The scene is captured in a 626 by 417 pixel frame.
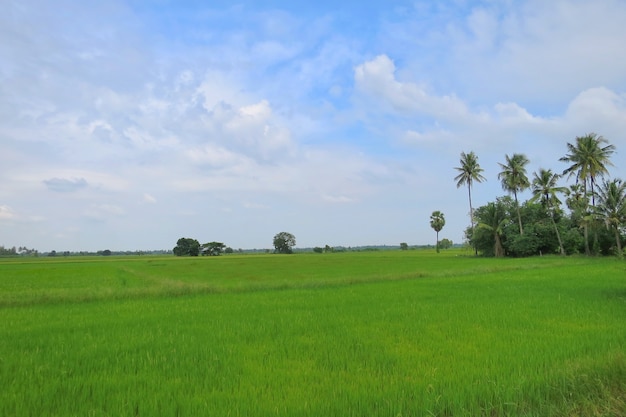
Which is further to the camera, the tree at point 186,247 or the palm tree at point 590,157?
the tree at point 186,247

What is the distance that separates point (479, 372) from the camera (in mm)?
5199

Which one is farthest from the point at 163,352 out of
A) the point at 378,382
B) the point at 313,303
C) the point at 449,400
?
the point at 313,303

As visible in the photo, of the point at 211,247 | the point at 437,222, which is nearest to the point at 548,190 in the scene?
the point at 437,222

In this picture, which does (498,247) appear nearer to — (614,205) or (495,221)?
(495,221)

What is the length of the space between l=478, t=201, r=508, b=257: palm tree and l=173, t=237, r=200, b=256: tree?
83.9m

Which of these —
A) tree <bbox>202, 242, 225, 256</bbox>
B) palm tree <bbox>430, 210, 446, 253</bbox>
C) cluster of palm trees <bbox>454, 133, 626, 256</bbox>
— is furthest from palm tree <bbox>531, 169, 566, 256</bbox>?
tree <bbox>202, 242, 225, 256</bbox>

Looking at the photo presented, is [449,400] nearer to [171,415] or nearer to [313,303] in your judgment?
[171,415]

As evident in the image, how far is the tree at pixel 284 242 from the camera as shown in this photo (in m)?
141

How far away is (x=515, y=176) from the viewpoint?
4912 centimetres

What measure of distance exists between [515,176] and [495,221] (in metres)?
6.55

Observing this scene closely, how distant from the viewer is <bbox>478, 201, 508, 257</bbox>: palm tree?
169 ft

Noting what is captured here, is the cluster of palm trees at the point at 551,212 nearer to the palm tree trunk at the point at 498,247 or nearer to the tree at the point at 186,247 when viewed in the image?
the palm tree trunk at the point at 498,247

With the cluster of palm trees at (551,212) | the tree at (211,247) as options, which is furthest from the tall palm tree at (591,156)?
the tree at (211,247)

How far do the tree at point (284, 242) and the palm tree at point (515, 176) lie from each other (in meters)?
98.0
